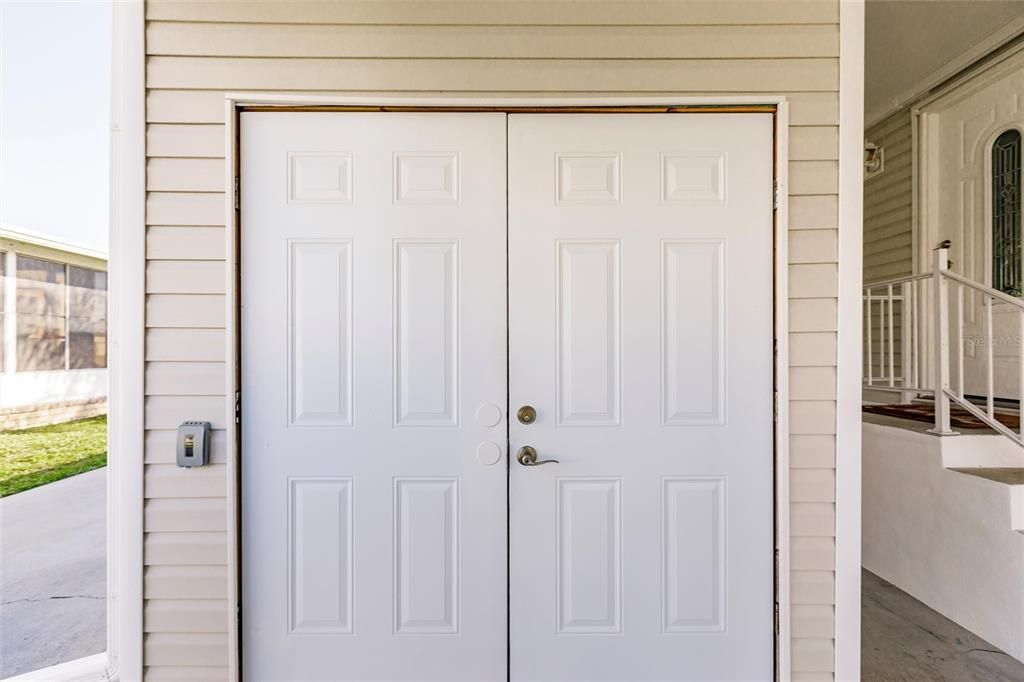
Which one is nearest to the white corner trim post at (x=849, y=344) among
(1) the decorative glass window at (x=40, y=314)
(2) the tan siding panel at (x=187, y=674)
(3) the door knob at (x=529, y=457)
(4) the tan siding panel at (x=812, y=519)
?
(4) the tan siding panel at (x=812, y=519)

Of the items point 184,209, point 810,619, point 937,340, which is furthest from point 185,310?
point 937,340

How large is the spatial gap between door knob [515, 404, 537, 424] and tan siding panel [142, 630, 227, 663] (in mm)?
1301

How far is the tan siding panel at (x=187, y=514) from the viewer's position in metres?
1.73

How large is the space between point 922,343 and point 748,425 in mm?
2477

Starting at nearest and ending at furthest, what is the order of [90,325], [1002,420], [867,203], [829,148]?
[829,148]
[1002,420]
[867,203]
[90,325]

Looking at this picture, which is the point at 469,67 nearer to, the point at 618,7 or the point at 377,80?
the point at 377,80

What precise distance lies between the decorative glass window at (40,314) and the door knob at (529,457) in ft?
21.9

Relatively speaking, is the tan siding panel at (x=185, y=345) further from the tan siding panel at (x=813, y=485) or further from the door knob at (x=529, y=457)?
the tan siding panel at (x=813, y=485)

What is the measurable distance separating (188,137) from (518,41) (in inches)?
48.0

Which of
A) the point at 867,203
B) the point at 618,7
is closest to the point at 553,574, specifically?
the point at 618,7

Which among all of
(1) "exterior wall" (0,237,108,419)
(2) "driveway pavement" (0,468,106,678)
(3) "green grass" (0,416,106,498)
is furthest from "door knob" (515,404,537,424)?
(1) "exterior wall" (0,237,108,419)

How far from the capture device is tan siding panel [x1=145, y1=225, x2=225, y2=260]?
1.73 meters

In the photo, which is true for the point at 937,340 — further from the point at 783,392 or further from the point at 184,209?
the point at 184,209

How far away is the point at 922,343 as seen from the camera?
3293 millimetres
